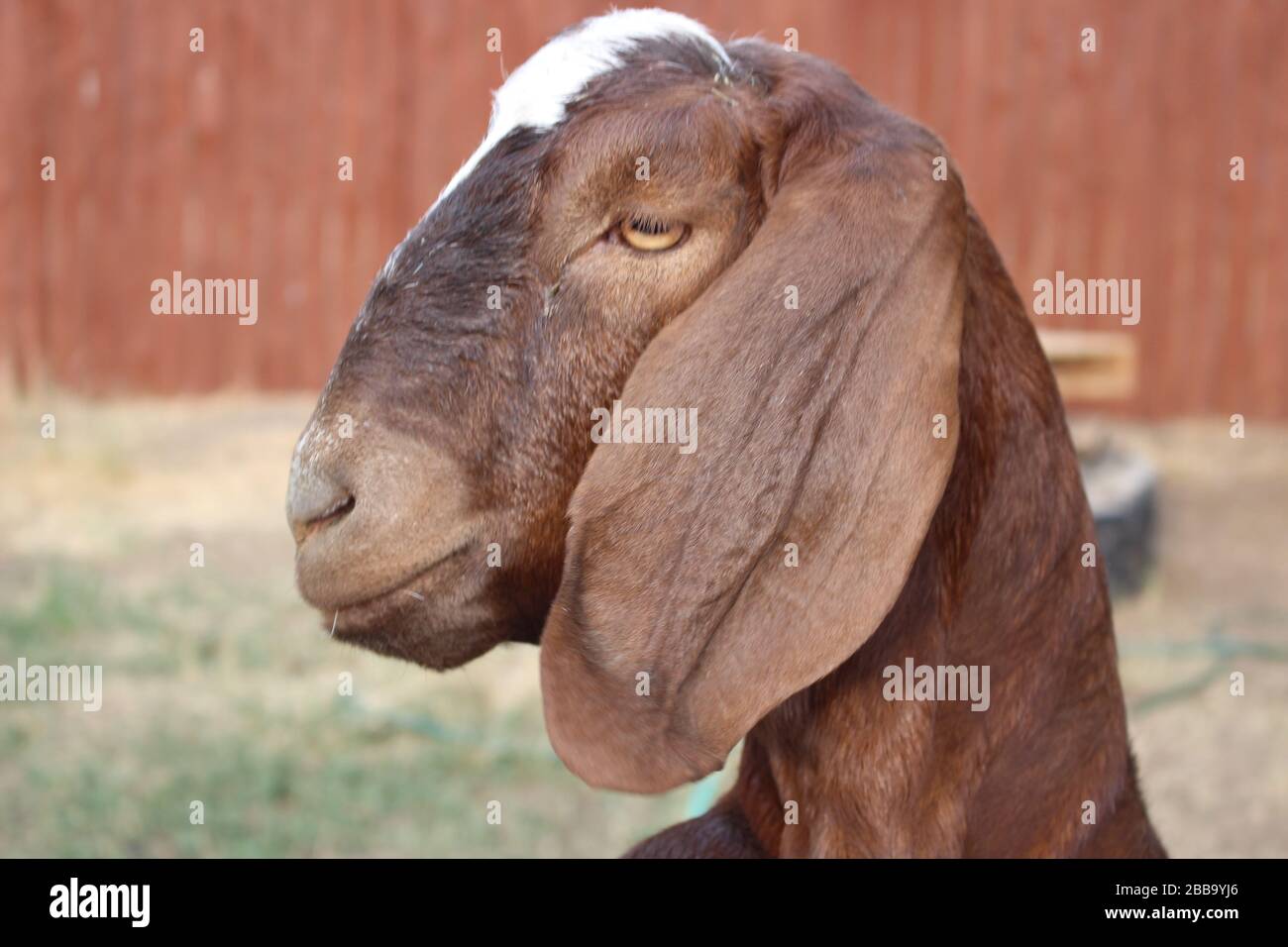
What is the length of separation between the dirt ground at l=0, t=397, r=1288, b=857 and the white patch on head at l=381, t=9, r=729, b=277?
2390 millimetres

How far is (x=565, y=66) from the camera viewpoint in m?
Result: 1.89

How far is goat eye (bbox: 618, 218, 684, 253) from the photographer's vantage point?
1.78 meters

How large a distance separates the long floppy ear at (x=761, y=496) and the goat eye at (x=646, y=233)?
→ 109mm

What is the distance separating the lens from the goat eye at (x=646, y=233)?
5.85 feet

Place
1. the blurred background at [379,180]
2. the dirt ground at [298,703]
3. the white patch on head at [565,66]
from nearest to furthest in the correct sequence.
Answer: the white patch on head at [565,66] < the dirt ground at [298,703] < the blurred background at [379,180]

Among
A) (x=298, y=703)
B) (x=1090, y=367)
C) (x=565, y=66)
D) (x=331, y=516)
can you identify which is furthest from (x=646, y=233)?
(x=1090, y=367)

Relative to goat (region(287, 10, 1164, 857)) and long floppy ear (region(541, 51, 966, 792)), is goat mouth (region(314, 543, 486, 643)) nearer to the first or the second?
goat (region(287, 10, 1164, 857))

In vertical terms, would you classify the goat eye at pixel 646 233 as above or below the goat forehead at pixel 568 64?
below

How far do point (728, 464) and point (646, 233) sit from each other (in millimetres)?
331

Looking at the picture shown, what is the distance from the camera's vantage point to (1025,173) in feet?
30.7

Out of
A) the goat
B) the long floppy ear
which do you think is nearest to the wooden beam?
the goat

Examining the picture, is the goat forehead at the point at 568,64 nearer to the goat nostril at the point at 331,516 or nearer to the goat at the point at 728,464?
the goat at the point at 728,464

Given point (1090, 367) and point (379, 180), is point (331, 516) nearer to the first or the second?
point (1090, 367)

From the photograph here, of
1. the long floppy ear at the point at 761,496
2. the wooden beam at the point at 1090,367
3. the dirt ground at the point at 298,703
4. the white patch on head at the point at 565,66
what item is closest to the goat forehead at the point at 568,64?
the white patch on head at the point at 565,66
